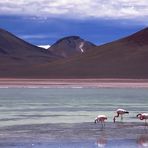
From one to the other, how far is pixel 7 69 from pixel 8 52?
61096 millimetres

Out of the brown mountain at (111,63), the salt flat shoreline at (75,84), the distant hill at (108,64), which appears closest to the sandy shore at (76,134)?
the salt flat shoreline at (75,84)

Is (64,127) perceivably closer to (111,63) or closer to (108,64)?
(108,64)

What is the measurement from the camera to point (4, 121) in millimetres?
19328

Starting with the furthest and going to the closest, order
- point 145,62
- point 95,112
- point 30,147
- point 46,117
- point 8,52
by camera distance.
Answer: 1. point 8,52
2. point 145,62
3. point 95,112
4. point 46,117
5. point 30,147

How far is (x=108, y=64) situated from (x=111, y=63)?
0.80 m

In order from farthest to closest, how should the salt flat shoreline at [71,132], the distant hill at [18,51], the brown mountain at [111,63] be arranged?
1. the distant hill at [18,51]
2. the brown mountain at [111,63]
3. the salt flat shoreline at [71,132]

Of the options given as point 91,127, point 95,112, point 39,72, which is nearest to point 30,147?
point 91,127

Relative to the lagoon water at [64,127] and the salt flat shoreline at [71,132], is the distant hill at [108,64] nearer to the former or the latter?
the lagoon water at [64,127]

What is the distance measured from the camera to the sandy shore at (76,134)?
47.6 ft

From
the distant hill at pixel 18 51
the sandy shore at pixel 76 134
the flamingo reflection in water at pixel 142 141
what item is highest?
the distant hill at pixel 18 51

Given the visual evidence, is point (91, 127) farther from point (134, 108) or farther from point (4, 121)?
point (134, 108)

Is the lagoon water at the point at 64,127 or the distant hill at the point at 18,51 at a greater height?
the distant hill at the point at 18,51

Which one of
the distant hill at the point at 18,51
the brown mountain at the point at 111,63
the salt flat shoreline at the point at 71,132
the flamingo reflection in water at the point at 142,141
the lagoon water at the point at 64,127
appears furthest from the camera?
the distant hill at the point at 18,51

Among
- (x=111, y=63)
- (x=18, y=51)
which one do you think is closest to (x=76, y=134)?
(x=111, y=63)
